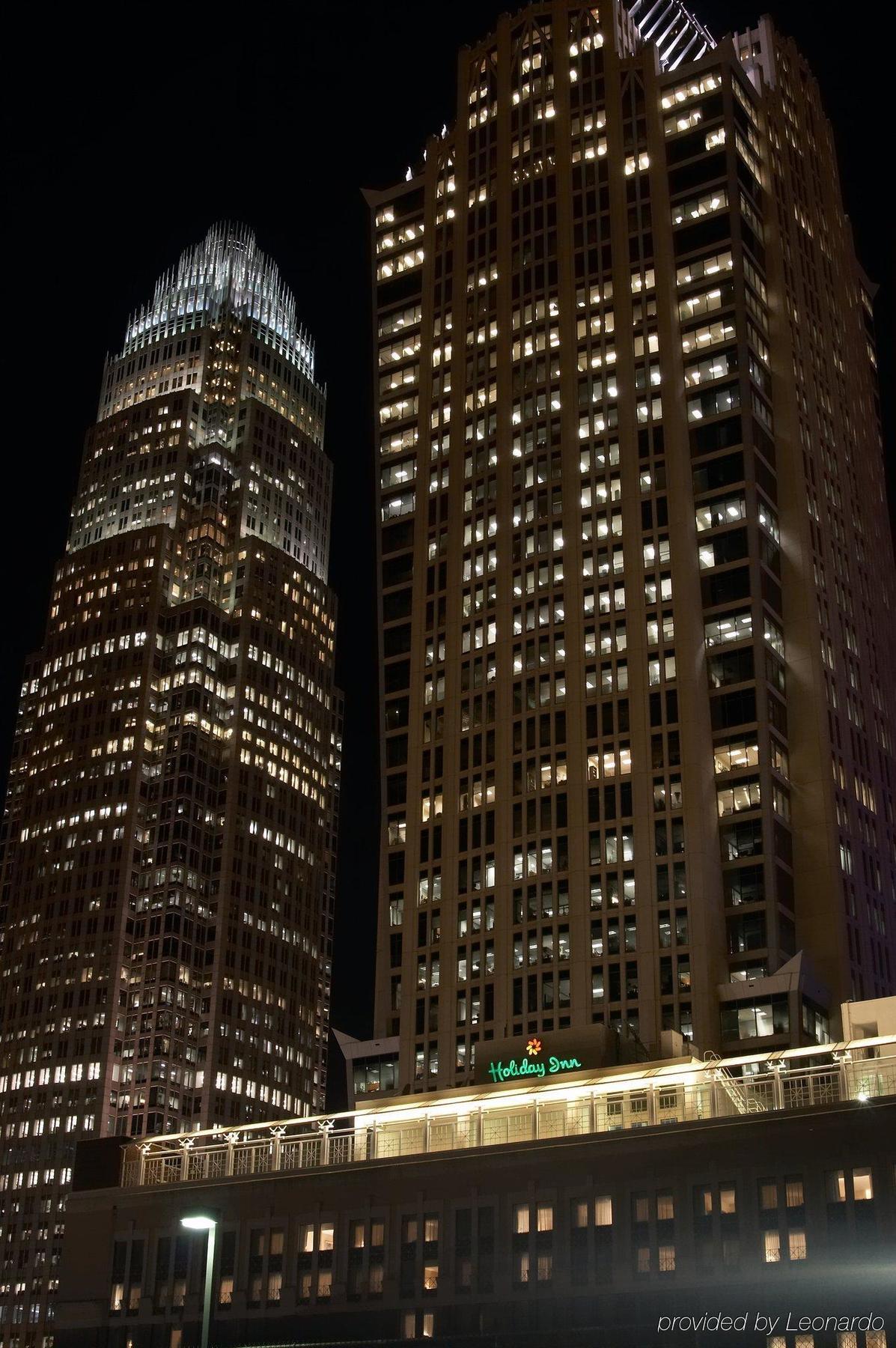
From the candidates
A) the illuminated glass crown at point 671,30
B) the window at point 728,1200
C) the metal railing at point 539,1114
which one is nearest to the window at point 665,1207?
the window at point 728,1200

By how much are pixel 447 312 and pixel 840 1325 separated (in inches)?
4799

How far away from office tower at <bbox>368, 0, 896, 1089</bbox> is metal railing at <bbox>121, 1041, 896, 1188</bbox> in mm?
29244

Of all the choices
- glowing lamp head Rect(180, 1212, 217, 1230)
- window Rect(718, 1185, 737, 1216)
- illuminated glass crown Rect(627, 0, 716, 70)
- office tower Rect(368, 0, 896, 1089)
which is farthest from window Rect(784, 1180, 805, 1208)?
illuminated glass crown Rect(627, 0, 716, 70)

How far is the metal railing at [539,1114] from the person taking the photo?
3484 inches

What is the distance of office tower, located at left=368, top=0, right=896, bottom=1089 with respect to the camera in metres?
139

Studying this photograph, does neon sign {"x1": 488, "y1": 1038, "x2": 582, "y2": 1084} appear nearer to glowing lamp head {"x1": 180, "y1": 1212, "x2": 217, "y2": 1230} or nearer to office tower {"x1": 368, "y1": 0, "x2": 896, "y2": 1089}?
office tower {"x1": 368, "y1": 0, "x2": 896, "y2": 1089}

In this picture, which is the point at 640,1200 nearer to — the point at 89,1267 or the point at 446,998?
the point at 89,1267

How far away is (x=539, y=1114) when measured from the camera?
98000 mm

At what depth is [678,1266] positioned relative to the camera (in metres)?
86.8

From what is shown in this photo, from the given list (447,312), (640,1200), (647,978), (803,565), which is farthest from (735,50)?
(640,1200)

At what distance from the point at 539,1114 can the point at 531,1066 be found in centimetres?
2586

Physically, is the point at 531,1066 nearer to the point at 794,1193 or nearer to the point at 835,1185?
the point at 794,1193

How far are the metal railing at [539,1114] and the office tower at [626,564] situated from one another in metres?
29.2

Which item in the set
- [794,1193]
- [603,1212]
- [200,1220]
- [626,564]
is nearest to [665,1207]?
[603,1212]
